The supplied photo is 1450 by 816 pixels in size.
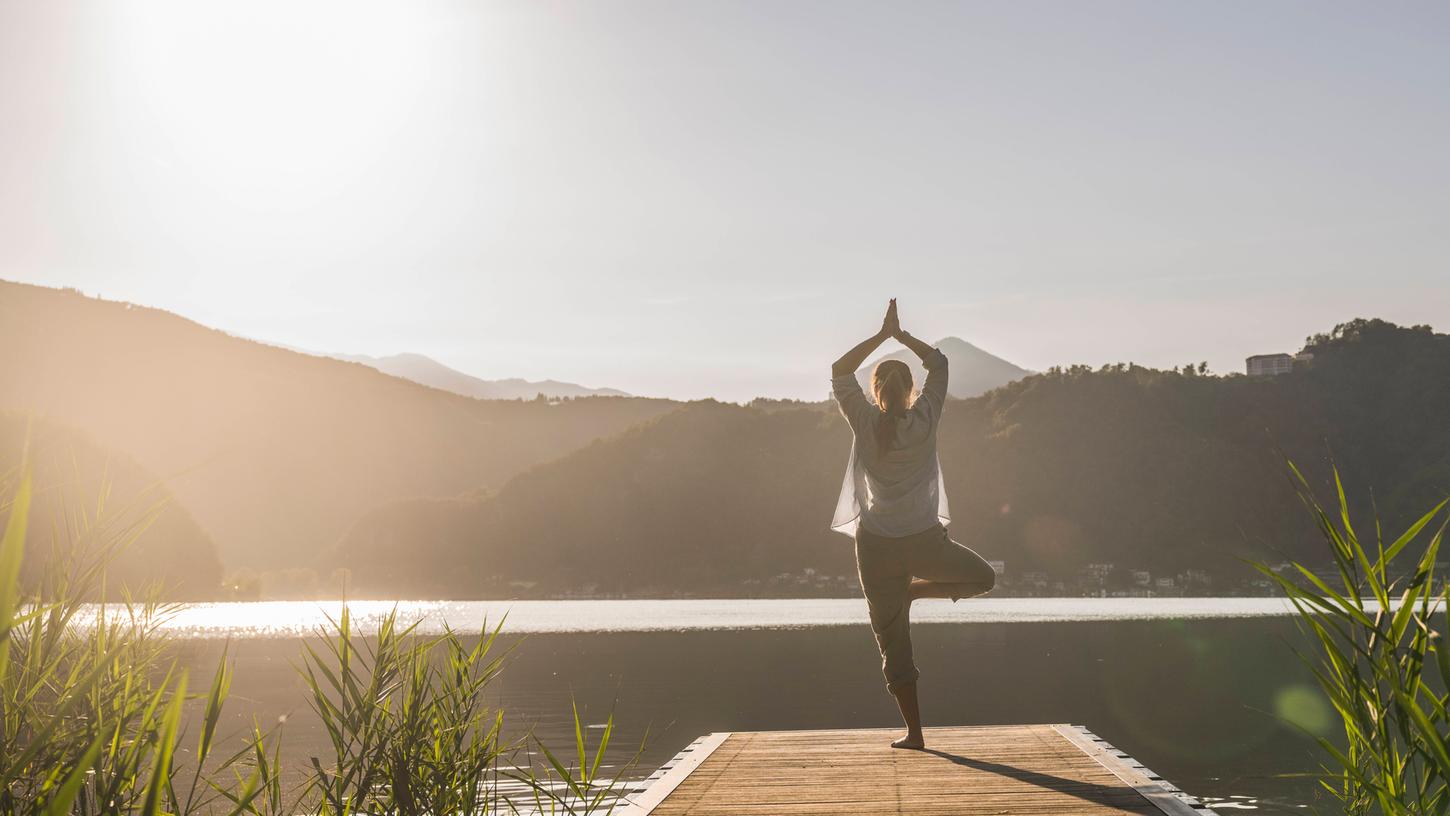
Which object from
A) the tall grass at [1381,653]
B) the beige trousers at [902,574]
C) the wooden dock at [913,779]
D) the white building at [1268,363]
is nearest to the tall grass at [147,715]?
the wooden dock at [913,779]

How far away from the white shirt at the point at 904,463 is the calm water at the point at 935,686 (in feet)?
6.30

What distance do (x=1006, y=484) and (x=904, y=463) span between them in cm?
11260

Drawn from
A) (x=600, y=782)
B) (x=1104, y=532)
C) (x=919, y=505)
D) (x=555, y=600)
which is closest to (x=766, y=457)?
(x=555, y=600)

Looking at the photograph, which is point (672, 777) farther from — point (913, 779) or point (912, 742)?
point (912, 742)

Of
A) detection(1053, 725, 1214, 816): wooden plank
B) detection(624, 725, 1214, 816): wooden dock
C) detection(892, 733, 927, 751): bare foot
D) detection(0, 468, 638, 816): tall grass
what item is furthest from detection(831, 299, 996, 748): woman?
detection(0, 468, 638, 816): tall grass

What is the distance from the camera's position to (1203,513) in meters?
111

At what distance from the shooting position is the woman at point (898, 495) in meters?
7.04

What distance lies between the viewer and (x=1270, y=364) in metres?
146

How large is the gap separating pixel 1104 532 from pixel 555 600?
175 ft

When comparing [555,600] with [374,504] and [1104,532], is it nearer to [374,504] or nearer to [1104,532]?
[374,504]

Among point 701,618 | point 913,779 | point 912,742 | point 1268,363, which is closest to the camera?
point 913,779

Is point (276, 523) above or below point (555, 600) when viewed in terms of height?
above

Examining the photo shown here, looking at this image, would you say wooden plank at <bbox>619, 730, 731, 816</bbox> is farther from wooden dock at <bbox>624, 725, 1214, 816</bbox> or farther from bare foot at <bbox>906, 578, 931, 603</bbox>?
bare foot at <bbox>906, 578, 931, 603</bbox>

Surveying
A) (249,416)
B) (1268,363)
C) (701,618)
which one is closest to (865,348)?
(701,618)
